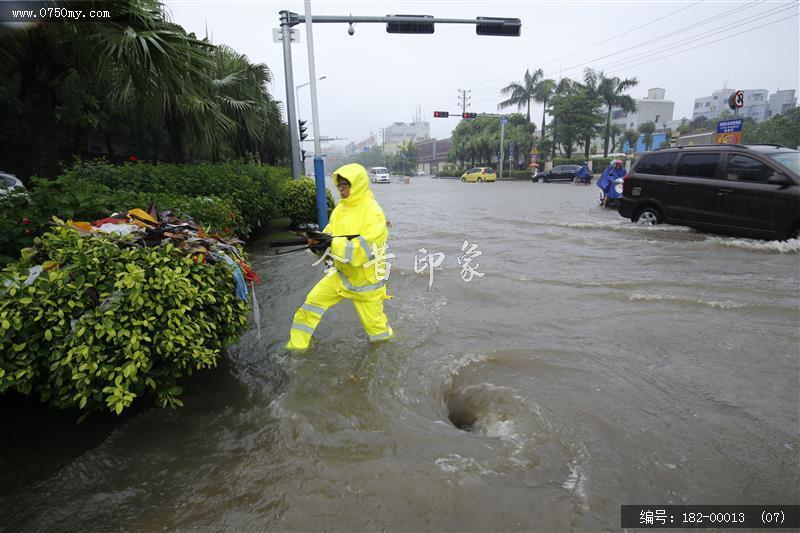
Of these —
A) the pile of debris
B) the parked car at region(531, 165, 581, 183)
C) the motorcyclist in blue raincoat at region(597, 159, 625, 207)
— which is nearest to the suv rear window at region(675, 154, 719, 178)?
the motorcyclist in blue raincoat at region(597, 159, 625, 207)

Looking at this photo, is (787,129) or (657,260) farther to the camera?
(787,129)

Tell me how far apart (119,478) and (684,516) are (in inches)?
119

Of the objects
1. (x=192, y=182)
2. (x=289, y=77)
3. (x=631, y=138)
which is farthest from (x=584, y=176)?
(x=631, y=138)

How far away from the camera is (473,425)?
10.1 feet

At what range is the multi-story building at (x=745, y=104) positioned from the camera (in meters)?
94.9

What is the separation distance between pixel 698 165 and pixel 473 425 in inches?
319

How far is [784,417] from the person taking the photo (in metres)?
3.04

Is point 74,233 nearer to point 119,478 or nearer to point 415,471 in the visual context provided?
point 119,478

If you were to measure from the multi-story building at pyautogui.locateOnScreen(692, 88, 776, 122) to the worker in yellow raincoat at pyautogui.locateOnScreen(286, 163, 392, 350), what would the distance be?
107580mm

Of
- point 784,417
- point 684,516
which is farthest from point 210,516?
point 784,417

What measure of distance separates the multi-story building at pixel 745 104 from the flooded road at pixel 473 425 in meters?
106

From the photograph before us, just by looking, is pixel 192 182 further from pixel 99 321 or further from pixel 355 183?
pixel 99 321

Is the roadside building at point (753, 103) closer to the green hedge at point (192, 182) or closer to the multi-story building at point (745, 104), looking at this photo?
the multi-story building at point (745, 104)

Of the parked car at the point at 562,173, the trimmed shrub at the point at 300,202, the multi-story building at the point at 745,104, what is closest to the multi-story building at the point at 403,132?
the multi-story building at the point at 745,104
